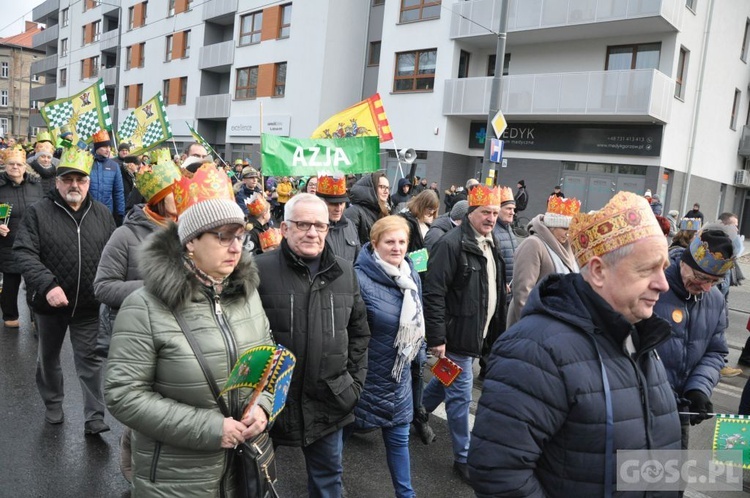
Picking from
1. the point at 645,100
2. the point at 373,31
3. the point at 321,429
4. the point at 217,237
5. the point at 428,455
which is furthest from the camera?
the point at 373,31

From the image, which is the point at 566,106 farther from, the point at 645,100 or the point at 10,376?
the point at 10,376

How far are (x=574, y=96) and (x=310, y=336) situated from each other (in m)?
18.2

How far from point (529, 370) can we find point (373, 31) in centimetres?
2687

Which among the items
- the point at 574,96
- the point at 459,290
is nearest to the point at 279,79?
the point at 574,96

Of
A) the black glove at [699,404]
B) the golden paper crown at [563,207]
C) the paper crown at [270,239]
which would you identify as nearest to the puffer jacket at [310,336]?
the paper crown at [270,239]

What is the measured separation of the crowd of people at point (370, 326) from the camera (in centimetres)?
183

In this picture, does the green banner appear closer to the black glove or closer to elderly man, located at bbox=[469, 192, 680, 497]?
the black glove

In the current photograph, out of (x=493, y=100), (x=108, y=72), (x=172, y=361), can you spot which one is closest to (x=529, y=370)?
(x=172, y=361)

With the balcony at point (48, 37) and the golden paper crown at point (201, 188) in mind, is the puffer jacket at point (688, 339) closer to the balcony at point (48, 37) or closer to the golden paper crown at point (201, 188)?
the golden paper crown at point (201, 188)

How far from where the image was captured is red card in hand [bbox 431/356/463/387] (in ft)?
13.3

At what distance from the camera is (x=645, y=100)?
17391 mm

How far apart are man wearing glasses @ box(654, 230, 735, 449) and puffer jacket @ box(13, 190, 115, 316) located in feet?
12.8

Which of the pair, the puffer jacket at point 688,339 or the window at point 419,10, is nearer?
the puffer jacket at point 688,339

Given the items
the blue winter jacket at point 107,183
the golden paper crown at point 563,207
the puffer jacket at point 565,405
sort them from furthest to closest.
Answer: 1. the blue winter jacket at point 107,183
2. the golden paper crown at point 563,207
3. the puffer jacket at point 565,405
